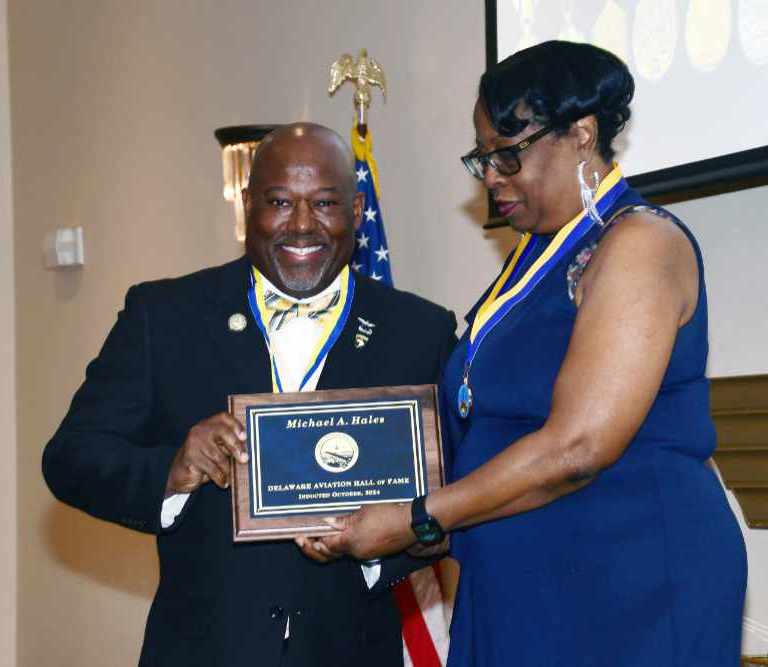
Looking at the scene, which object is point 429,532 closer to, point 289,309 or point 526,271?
point 526,271

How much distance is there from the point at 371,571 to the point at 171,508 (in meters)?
0.48

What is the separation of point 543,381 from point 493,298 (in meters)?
0.32

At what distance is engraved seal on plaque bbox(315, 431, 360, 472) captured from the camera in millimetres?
2678

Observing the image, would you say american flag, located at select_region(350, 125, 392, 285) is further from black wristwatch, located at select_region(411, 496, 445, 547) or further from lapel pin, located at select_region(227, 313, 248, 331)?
black wristwatch, located at select_region(411, 496, 445, 547)

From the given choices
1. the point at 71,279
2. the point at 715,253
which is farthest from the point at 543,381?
the point at 71,279

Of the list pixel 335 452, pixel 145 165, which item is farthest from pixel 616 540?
pixel 145 165

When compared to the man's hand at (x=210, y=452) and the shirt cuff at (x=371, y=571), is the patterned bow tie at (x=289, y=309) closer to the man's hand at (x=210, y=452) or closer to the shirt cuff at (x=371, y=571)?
the man's hand at (x=210, y=452)

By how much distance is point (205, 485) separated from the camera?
114 inches

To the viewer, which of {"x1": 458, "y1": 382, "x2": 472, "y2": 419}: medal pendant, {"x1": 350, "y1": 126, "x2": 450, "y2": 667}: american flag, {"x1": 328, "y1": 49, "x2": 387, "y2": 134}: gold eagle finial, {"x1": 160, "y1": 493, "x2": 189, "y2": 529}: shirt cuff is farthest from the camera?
{"x1": 328, "y1": 49, "x2": 387, "y2": 134}: gold eagle finial

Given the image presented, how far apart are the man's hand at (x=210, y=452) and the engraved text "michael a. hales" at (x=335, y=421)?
0.38 feet

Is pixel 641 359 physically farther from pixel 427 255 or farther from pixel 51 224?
pixel 51 224

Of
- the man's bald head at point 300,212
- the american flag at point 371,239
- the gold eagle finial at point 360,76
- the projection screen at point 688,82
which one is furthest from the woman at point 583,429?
the gold eagle finial at point 360,76

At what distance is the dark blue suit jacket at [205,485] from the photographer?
9.23ft

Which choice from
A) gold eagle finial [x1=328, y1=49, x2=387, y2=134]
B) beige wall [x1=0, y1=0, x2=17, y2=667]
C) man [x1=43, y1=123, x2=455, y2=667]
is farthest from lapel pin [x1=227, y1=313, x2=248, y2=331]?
beige wall [x1=0, y1=0, x2=17, y2=667]
